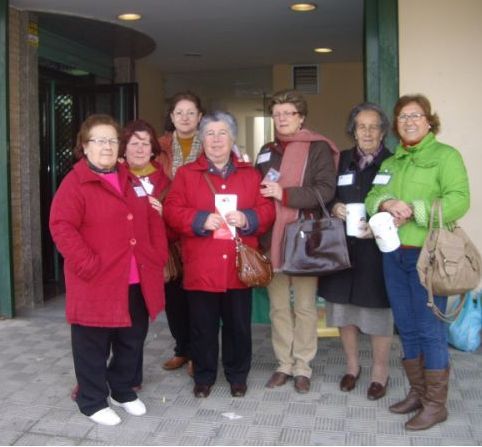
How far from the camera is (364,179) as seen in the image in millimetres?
3750

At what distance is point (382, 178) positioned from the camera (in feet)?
11.5

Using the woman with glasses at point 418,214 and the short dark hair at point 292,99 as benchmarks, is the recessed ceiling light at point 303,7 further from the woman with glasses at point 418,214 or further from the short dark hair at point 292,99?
the woman with glasses at point 418,214

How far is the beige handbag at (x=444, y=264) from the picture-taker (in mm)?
3189

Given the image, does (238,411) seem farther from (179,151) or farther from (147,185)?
(179,151)

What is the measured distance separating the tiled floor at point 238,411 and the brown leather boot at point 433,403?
0.17 ft

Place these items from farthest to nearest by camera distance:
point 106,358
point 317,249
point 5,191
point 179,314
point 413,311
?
1. point 5,191
2. point 179,314
3. point 317,249
4. point 106,358
5. point 413,311

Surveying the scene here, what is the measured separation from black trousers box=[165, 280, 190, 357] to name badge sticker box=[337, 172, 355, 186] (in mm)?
1189

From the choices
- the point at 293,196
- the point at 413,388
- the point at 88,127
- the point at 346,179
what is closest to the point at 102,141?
the point at 88,127

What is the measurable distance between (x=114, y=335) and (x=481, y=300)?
2.68 m

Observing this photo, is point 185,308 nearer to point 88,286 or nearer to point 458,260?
point 88,286

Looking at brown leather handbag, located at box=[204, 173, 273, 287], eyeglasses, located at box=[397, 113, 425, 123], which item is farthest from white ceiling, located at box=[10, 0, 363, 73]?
brown leather handbag, located at box=[204, 173, 273, 287]

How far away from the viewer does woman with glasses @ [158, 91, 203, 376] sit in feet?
13.4

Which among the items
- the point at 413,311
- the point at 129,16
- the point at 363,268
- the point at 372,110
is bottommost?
the point at 413,311

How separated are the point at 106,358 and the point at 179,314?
0.82m
